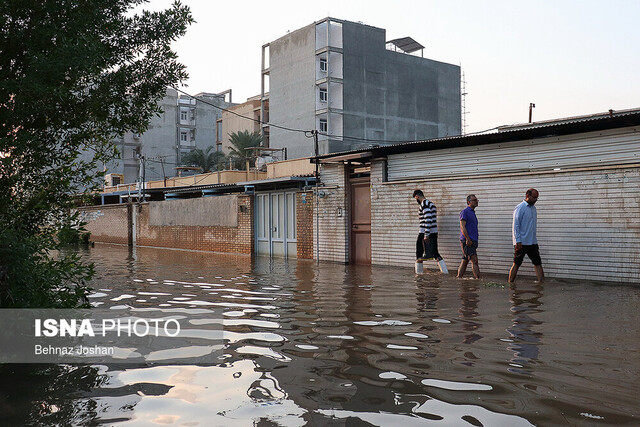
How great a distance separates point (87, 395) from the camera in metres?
4.24

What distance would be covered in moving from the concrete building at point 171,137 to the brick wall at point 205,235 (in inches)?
1345

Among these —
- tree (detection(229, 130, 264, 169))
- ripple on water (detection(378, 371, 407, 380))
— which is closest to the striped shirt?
ripple on water (detection(378, 371, 407, 380))

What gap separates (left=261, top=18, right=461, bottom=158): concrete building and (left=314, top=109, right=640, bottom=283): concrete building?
31773 millimetres

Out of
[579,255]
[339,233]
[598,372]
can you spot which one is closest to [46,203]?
[598,372]

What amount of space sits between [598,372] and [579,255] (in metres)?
7.51

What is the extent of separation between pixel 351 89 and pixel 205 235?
94.8 ft

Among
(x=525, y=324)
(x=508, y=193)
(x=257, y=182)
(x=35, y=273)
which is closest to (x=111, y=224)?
(x=257, y=182)

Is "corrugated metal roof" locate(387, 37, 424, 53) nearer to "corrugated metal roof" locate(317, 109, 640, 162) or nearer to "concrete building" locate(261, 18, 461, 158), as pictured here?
"concrete building" locate(261, 18, 461, 158)

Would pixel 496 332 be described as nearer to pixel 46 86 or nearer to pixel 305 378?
pixel 305 378

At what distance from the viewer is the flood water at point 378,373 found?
149 inches

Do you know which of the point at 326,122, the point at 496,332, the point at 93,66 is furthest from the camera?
the point at 326,122

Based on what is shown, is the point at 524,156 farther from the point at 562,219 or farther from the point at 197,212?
the point at 197,212

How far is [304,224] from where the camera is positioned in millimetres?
19109

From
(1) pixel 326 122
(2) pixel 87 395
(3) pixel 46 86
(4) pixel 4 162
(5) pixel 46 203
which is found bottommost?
(2) pixel 87 395
